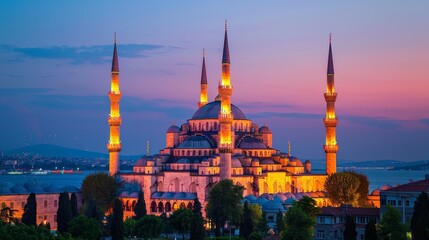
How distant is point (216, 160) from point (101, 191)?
10.2m

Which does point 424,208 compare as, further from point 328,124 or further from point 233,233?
point 328,124

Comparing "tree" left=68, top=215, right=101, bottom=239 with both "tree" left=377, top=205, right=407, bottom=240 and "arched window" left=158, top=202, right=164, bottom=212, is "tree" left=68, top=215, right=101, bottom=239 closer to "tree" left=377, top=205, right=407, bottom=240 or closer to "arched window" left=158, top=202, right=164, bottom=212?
"tree" left=377, top=205, right=407, bottom=240

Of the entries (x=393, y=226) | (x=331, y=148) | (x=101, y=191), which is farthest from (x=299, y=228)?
(x=331, y=148)

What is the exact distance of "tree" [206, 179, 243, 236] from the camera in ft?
180

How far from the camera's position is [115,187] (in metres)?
65.9

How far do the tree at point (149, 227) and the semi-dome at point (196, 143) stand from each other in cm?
1930

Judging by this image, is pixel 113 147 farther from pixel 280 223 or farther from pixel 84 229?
pixel 84 229

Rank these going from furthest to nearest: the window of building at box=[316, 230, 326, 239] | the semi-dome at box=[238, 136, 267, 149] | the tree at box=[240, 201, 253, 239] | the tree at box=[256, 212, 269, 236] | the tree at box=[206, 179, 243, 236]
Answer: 1. the semi-dome at box=[238, 136, 267, 149]
2. the tree at box=[206, 179, 243, 236]
3. the tree at box=[256, 212, 269, 236]
4. the tree at box=[240, 201, 253, 239]
5. the window of building at box=[316, 230, 326, 239]

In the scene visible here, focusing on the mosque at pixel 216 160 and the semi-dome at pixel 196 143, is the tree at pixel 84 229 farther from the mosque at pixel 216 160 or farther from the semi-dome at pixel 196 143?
the semi-dome at pixel 196 143

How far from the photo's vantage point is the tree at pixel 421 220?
36406 mm

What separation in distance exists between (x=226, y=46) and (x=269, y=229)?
17526mm

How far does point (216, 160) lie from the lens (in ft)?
217

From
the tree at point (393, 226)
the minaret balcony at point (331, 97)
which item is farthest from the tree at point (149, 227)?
the minaret balcony at point (331, 97)

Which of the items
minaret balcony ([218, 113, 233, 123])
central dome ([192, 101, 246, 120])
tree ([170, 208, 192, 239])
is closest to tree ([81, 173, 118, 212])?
minaret balcony ([218, 113, 233, 123])
